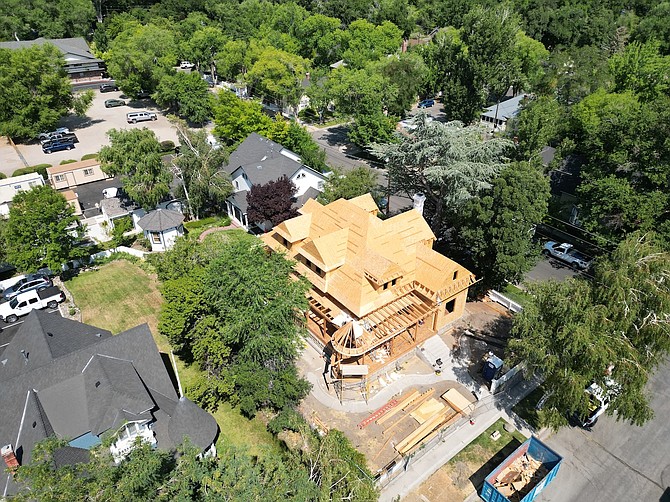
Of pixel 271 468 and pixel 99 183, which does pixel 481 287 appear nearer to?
pixel 271 468

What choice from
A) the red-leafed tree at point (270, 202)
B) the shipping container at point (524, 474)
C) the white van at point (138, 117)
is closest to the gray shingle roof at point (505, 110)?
the red-leafed tree at point (270, 202)

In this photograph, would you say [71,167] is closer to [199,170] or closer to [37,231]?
[199,170]

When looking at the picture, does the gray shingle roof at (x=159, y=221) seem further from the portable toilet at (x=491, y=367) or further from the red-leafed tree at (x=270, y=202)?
the portable toilet at (x=491, y=367)

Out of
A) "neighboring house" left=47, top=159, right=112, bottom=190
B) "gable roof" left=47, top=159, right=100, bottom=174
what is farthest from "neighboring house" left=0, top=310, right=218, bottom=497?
"gable roof" left=47, top=159, right=100, bottom=174

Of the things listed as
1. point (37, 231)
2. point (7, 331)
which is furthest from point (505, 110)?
point (7, 331)

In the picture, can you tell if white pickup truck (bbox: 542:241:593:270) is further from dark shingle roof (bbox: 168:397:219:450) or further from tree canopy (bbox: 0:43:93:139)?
tree canopy (bbox: 0:43:93:139)

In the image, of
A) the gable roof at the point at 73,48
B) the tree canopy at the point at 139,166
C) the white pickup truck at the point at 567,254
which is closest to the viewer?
the white pickup truck at the point at 567,254

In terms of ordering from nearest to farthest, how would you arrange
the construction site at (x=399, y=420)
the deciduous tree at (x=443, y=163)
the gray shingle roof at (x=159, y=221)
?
the construction site at (x=399, y=420)
the deciduous tree at (x=443, y=163)
the gray shingle roof at (x=159, y=221)
